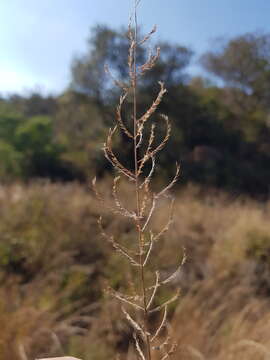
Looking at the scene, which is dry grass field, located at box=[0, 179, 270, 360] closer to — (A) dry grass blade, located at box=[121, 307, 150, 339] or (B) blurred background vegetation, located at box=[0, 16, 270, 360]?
(B) blurred background vegetation, located at box=[0, 16, 270, 360]

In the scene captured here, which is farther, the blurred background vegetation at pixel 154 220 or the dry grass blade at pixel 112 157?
the blurred background vegetation at pixel 154 220

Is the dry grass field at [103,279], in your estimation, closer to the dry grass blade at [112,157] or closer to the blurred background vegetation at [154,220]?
the blurred background vegetation at [154,220]

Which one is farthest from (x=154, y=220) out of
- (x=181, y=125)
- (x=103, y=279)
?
(x=181, y=125)

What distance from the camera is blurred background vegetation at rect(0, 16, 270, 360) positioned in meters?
2.85

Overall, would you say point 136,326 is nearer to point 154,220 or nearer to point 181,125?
point 154,220

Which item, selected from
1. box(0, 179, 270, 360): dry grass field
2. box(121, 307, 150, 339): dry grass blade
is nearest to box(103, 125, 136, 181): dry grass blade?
box(121, 307, 150, 339): dry grass blade

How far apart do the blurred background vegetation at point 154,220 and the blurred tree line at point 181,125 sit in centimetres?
4

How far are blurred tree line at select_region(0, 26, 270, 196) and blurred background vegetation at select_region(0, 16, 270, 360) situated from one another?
0.04 metres

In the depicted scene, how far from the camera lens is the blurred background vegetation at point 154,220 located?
285cm

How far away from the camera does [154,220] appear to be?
616cm

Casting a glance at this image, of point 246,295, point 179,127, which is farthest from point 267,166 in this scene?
point 246,295

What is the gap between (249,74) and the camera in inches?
520

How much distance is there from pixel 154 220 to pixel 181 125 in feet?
17.5

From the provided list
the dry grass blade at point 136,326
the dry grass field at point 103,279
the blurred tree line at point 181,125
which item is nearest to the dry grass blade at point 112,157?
the dry grass blade at point 136,326
